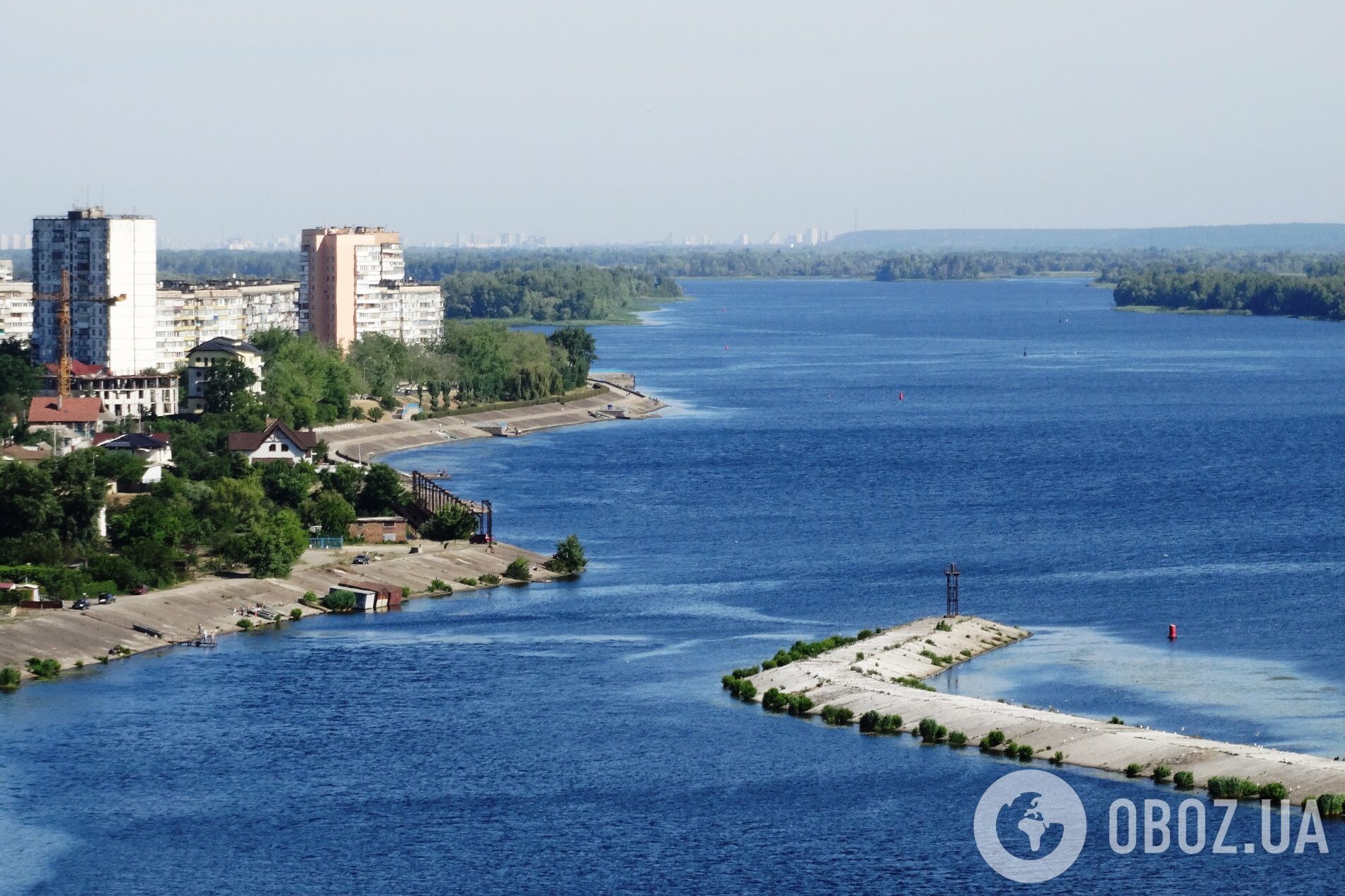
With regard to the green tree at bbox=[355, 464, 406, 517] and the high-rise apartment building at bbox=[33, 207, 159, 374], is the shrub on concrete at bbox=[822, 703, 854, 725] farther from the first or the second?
the high-rise apartment building at bbox=[33, 207, 159, 374]

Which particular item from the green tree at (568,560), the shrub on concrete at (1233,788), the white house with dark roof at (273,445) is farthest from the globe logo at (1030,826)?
the white house with dark roof at (273,445)

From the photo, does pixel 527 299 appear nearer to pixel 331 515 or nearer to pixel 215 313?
pixel 215 313

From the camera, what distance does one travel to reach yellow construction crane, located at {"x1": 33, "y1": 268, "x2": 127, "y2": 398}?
79.8m

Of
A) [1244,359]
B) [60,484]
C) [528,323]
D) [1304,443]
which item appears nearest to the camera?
[60,484]

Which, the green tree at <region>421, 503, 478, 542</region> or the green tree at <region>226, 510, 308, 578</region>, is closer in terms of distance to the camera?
the green tree at <region>226, 510, 308, 578</region>

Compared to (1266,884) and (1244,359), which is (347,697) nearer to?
(1266,884)

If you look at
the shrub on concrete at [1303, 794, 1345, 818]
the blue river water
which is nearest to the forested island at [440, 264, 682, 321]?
the blue river water

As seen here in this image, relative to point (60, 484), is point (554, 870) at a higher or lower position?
lower

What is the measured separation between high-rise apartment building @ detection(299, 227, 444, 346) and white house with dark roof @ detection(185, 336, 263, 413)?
95.4ft

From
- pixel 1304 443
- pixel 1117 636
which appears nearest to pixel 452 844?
pixel 1117 636

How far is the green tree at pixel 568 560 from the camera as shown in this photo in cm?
5681

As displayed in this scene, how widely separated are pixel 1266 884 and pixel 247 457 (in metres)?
41.7

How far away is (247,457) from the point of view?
2628 inches

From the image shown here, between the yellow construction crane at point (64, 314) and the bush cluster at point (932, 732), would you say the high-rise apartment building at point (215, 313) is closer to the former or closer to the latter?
the yellow construction crane at point (64, 314)
